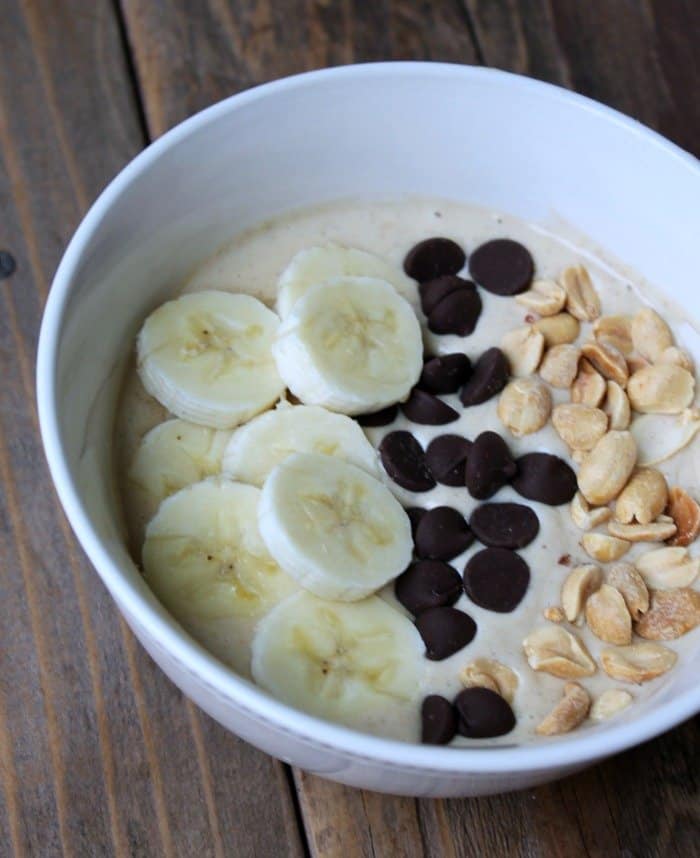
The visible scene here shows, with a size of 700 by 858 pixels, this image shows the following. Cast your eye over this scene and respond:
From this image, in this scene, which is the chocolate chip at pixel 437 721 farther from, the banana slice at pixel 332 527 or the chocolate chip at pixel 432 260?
the chocolate chip at pixel 432 260

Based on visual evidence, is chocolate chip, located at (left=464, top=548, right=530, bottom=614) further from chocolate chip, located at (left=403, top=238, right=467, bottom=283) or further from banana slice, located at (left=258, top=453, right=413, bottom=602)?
chocolate chip, located at (left=403, top=238, right=467, bottom=283)

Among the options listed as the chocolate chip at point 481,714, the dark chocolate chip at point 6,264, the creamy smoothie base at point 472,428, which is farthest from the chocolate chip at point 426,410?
the dark chocolate chip at point 6,264

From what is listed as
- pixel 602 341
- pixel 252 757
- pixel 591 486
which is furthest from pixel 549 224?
pixel 252 757

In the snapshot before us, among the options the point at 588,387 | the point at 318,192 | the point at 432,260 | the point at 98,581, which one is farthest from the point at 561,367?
the point at 98,581

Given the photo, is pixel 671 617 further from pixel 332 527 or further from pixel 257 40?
pixel 257 40

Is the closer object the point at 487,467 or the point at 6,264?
the point at 487,467
